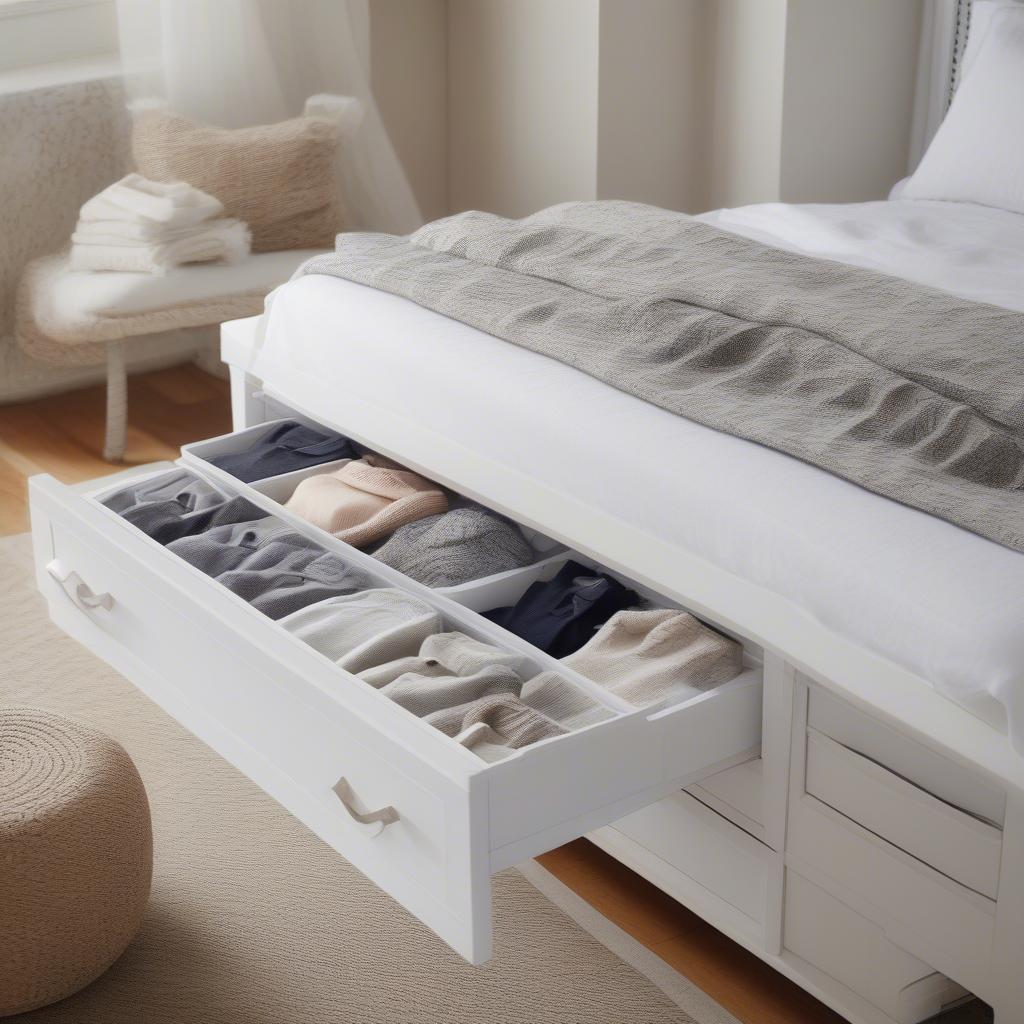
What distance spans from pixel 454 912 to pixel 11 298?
2740 millimetres

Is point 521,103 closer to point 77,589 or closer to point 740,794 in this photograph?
point 77,589

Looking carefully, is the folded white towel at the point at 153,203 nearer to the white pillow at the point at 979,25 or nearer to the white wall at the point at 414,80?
the white wall at the point at 414,80

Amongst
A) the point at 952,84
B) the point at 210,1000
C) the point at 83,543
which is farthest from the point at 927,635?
the point at 952,84

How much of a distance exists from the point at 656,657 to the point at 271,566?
53cm

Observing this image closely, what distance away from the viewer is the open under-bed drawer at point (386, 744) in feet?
4.33

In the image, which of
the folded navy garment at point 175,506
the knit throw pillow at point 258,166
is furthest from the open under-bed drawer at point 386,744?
the knit throw pillow at point 258,166

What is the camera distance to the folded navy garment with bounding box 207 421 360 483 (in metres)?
2.20

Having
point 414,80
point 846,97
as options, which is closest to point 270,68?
point 414,80

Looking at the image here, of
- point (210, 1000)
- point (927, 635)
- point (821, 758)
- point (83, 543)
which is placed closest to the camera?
point (927, 635)

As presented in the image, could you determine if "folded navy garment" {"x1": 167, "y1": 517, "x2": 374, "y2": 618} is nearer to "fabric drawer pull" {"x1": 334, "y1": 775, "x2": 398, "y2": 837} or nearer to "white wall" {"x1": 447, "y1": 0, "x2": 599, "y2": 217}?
"fabric drawer pull" {"x1": 334, "y1": 775, "x2": 398, "y2": 837}

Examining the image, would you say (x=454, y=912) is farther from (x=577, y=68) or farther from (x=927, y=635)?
(x=577, y=68)

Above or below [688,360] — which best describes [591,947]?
below

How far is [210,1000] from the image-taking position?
66.1 inches

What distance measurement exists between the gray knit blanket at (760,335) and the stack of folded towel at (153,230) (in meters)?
0.98
